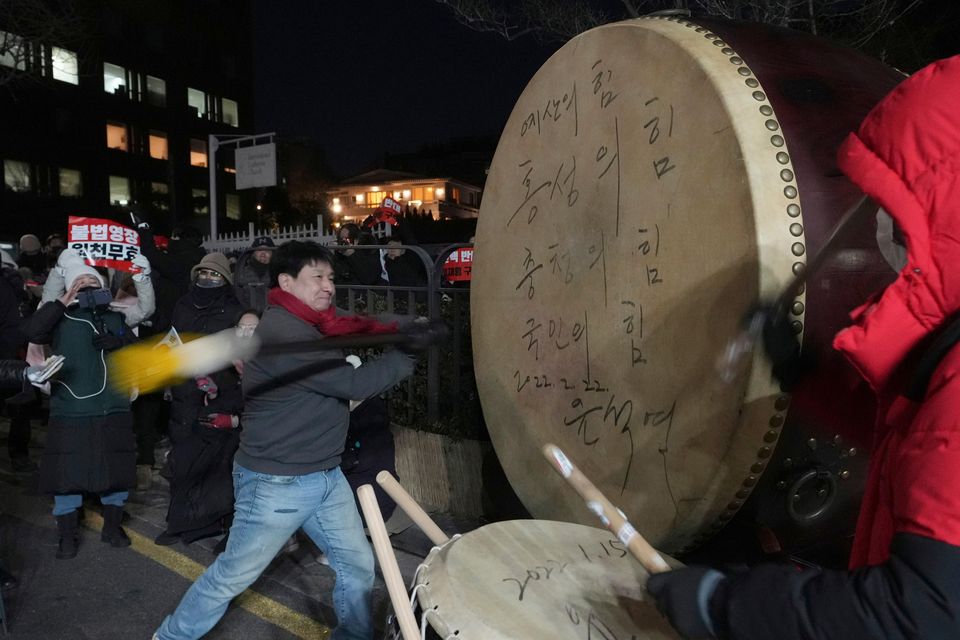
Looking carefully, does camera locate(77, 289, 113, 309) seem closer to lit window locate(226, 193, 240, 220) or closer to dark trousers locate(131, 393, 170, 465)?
dark trousers locate(131, 393, 170, 465)

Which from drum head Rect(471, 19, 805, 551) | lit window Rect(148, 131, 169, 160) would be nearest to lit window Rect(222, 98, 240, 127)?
lit window Rect(148, 131, 169, 160)

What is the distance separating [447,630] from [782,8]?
20.4 ft

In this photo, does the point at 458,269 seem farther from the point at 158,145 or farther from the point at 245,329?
the point at 158,145

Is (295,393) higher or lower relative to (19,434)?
higher

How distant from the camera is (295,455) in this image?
8.32ft

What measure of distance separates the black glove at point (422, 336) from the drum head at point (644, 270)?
0.96ft

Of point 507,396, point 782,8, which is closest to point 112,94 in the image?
point 782,8

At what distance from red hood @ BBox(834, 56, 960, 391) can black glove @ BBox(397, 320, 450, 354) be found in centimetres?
155

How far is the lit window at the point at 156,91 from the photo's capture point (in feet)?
112

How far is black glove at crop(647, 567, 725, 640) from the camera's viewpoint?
1067 mm

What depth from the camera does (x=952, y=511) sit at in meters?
0.86

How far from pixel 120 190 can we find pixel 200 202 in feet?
15.3

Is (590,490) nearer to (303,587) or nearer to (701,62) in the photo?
(701,62)

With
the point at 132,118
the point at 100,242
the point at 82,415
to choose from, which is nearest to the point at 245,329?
the point at 82,415
